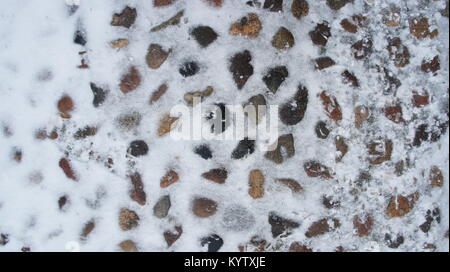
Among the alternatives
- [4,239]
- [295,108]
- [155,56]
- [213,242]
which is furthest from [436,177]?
[4,239]

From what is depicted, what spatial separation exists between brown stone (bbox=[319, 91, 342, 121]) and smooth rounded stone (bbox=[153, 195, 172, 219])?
1.81 feet

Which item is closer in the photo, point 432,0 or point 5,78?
point 5,78

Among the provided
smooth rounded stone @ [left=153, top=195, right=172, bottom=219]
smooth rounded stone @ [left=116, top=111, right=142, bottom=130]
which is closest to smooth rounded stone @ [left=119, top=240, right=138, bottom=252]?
smooth rounded stone @ [left=153, top=195, right=172, bottom=219]

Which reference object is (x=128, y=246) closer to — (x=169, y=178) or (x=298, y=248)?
(x=169, y=178)

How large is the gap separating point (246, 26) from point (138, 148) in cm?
48

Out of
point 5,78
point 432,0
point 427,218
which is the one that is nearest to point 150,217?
point 5,78

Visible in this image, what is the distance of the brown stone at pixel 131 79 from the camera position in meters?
1.23

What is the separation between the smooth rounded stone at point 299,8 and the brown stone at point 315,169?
447 millimetres

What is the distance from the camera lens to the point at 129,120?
4.07ft

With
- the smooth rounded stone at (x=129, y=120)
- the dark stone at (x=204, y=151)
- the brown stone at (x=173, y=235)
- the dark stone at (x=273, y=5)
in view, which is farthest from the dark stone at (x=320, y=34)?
the brown stone at (x=173, y=235)

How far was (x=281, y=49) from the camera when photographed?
1.25 meters
